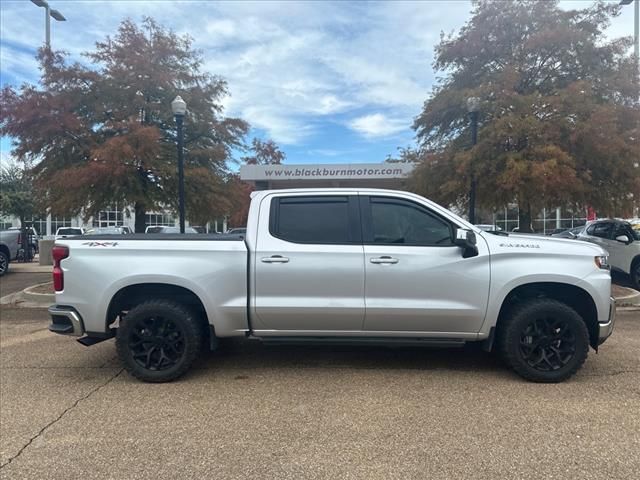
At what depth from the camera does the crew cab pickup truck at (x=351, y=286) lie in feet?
15.2

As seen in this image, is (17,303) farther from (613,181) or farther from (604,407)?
(613,181)

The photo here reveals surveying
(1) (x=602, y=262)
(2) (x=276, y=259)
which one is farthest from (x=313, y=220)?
(1) (x=602, y=262)

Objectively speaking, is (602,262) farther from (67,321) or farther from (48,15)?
(48,15)

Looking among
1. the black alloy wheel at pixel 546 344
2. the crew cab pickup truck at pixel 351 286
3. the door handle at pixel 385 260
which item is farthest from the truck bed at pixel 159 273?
the black alloy wheel at pixel 546 344

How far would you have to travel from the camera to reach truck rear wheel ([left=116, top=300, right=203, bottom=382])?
4.72m

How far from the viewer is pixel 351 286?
466 centimetres

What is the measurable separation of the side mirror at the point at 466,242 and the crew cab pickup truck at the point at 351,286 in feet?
0.04

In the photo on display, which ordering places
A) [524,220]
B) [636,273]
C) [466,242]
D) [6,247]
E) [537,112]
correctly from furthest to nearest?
1. [6,247]
2. [524,220]
3. [636,273]
4. [537,112]
5. [466,242]

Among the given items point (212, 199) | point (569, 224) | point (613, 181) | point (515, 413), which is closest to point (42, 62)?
point (212, 199)

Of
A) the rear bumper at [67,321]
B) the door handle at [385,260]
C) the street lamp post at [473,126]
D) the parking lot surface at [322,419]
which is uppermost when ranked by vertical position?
the street lamp post at [473,126]

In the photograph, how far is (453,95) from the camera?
440 inches

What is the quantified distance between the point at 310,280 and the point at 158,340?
64.7 inches

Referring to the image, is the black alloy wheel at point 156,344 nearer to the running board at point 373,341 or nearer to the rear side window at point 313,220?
the running board at point 373,341

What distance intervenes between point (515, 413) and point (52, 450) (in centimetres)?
358
